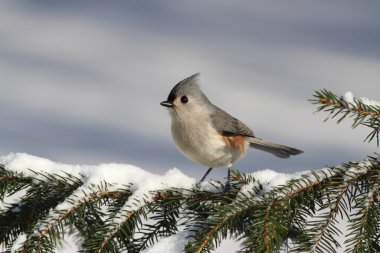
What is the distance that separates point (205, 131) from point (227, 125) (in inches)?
14.5

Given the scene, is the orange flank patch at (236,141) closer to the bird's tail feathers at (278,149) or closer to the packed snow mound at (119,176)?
the bird's tail feathers at (278,149)

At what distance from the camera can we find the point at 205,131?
6.30m

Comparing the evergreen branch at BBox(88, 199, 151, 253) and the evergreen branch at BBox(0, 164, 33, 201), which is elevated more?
the evergreen branch at BBox(0, 164, 33, 201)

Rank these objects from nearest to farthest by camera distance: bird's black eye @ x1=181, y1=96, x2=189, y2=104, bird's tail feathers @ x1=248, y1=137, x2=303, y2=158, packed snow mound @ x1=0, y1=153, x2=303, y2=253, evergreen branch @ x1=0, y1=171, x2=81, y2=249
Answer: packed snow mound @ x1=0, y1=153, x2=303, y2=253 → evergreen branch @ x1=0, y1=171, x2=81, y2=249 → bird's black eye @ x1=181, y1=96, x2=189, y2=104 → bird's tail feathers @ x1=248, y1=137, x2=303, y2=158

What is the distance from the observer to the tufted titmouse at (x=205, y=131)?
6.21 m

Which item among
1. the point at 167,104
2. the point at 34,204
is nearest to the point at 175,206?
the point at 34,204

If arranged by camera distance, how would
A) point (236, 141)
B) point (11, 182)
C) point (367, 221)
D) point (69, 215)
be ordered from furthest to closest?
point (236, 141)
point (11, 182)
point (69, 215)
point (367, 221)

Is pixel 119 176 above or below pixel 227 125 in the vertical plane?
below

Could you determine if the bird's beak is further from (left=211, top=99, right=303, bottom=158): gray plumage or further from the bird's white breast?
(left=211, top=99, right=303, bottom=158): gray plumage

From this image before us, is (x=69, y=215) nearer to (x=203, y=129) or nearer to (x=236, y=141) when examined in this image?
(x=203, y=129)

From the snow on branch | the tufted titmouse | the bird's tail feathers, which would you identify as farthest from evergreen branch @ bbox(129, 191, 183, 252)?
the bird's tail feathers

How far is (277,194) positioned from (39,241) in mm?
1629

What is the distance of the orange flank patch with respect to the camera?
6.41m

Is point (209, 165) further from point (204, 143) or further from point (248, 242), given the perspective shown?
point (248, 242)
